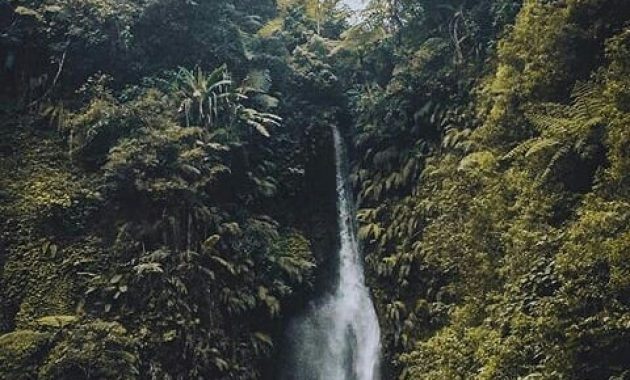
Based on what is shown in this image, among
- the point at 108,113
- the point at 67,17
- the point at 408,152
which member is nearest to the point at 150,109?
the point at 108,113

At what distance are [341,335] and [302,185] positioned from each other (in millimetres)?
3757

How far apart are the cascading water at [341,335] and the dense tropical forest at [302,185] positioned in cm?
29

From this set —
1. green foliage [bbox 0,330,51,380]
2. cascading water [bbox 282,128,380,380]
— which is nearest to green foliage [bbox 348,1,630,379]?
cascading water [bbox 282,128,380,380]

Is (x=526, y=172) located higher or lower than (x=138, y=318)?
higher

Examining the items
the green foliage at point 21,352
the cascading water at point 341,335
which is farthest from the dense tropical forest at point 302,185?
the cascading water at point 341,335

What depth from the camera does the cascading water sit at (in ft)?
41.3

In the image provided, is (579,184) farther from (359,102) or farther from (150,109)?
(150,109)

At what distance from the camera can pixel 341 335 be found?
1307cm

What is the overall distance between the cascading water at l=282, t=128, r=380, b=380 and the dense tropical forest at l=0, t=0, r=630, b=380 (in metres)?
0.29

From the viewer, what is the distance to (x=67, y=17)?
1375 centimetres

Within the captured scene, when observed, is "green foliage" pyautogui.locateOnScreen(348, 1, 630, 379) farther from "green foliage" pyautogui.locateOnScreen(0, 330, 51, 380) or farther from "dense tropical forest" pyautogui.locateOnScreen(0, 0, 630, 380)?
"green foliage" pyautogui.locateOnScreen(0, 330, 51, 380)

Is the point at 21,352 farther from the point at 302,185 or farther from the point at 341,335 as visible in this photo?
the point at 302,185

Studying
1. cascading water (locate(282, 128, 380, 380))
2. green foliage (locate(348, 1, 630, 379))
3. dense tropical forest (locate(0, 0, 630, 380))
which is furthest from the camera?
cascading water (locate(282, 128, 380, 380))

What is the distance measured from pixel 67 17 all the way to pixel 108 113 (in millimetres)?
2947
